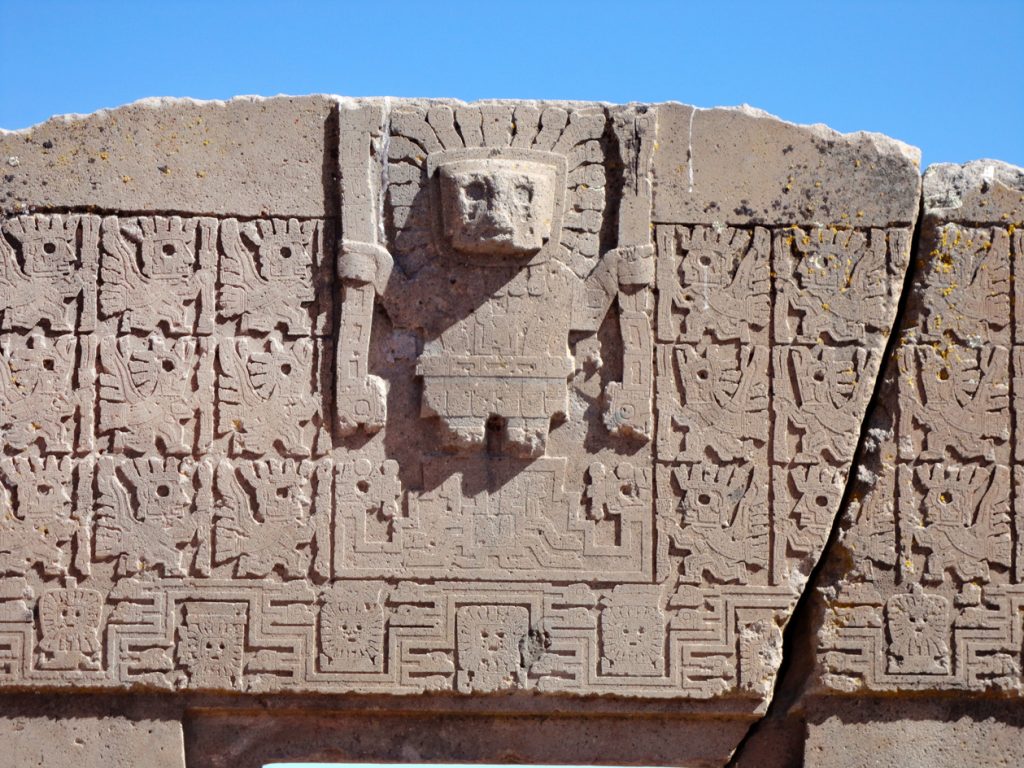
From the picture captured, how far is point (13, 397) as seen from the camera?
544 centimetres

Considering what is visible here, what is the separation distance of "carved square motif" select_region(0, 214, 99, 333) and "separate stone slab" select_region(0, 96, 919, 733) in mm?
11

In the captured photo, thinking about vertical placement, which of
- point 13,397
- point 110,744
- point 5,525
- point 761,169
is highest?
point 761,169

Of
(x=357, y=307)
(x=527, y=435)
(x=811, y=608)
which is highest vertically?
(x=357, y=307)

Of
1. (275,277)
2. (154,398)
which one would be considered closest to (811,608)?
(275,277)

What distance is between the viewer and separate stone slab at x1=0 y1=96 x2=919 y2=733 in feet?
17.8

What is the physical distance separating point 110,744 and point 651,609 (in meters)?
2.18

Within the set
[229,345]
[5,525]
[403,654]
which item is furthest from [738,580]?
[5,525]

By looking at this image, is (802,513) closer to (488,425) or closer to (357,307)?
(488,425)

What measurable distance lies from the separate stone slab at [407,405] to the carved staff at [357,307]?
12 millimetres

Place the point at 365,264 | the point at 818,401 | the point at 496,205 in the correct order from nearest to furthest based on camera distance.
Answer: the point at 496,205 → the point at 365,264 → the point at 818,401

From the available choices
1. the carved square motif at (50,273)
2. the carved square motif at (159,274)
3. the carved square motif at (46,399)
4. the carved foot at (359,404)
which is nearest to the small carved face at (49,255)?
the carved square motif at (50,273)

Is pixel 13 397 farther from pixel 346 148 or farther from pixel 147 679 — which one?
pixel 346 148

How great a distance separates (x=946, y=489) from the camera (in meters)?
5.52

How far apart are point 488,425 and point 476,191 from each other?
916 millimetres
